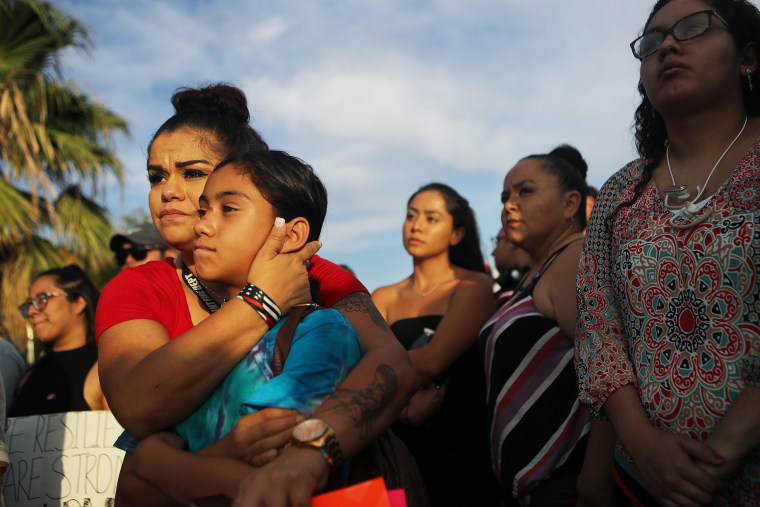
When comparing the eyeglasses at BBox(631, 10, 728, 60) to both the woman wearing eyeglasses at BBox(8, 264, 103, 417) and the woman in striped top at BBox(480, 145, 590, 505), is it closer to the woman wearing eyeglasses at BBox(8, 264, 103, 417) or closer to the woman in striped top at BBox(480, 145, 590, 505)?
the woman in striped top at BBox(480, 145, 590, 505)

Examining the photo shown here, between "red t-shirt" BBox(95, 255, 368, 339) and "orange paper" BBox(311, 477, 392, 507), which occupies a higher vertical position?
"red t-shirt" BBox(95, 255, 368, 339)

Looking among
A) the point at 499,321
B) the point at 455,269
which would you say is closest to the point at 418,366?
the point at 499,321

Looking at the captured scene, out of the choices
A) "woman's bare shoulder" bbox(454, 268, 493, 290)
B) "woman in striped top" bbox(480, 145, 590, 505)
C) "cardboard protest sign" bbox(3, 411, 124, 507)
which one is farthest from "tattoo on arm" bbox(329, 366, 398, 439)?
"woman's bare shoulder" bbox(454, 268, 493, 290)

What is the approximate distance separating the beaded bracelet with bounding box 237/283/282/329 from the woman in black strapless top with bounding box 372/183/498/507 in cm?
178

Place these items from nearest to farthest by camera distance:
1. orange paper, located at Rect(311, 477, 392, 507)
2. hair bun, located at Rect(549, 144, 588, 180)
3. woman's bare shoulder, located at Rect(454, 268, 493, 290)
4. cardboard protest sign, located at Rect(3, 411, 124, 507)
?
orange paper, located at Rect(311, 477, 392, 507), cardboard protest sign, located at Rect(3, 411, 124, 507), woman's bare shoulder, located at Rect(454, 268, 493, 290), hair bun, located at Rect(549, 144, 588, 180)

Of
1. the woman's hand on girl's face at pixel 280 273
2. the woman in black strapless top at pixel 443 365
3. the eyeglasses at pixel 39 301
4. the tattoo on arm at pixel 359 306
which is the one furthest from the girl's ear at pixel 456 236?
the eyeglasses at pixel 39 301

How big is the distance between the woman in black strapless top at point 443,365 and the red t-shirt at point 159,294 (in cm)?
139

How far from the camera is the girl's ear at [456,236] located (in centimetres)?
451

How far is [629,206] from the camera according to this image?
6.98ft

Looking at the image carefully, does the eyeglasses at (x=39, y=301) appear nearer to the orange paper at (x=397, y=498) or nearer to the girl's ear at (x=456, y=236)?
the girl's ear at (x=456, y=236)

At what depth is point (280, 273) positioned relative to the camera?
69.3 inches

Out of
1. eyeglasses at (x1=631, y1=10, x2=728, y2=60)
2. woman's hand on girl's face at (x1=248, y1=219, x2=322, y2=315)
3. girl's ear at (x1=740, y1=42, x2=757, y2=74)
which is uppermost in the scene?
eyeglasses at (x1=631, y1=10, x2=728, y2=60)

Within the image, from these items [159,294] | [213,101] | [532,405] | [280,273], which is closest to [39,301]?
[213,101]

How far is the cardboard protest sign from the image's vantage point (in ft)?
9.98
